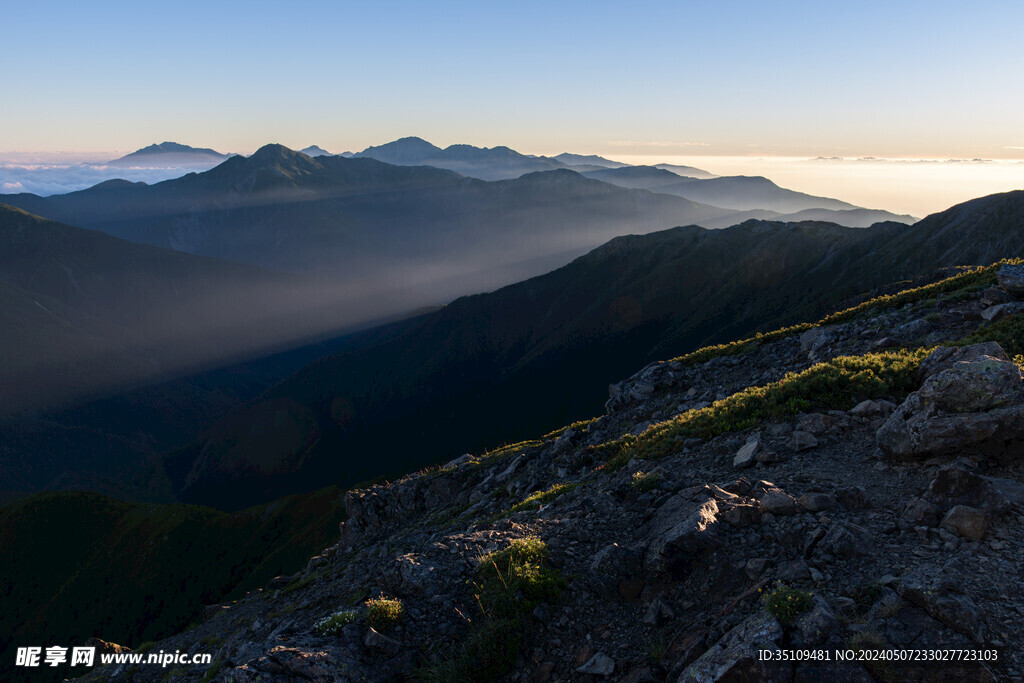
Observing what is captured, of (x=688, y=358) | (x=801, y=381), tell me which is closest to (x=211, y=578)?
(x=688, y=358)

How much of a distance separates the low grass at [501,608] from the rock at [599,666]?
54.7 inches

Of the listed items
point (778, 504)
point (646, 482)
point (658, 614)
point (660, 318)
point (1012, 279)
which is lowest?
point (660, 318)

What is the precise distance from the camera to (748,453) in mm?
13938

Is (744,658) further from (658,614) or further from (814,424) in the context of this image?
(814,424)

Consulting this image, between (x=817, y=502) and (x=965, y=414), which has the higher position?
(x=965, y=414)

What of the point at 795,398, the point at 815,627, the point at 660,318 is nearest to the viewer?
the point at 815,627

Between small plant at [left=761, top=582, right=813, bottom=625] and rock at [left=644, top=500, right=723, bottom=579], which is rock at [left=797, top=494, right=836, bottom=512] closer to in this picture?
rock at [left=644, top=500, right=723, bottom=579]

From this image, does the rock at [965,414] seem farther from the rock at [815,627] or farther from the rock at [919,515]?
the rock at [815,627]

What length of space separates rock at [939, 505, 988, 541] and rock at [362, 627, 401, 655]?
1108 centimetres

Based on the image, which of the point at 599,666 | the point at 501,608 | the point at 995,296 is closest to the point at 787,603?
the point at 599,666

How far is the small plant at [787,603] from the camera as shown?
26.1 ft

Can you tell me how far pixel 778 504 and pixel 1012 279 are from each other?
758 inches

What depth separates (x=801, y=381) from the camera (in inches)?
664

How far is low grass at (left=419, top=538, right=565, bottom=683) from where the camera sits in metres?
9.64
